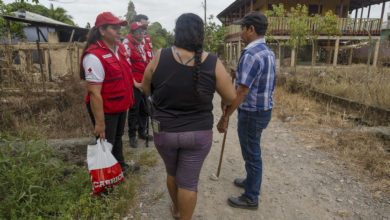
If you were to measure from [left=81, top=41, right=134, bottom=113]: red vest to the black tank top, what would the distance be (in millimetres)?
842

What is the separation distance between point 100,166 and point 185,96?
126 cm

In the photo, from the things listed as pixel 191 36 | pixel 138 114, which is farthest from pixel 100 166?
pixel 138 114

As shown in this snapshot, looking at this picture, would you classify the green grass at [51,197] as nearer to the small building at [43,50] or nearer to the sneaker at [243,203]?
the sneaker at [243,203]

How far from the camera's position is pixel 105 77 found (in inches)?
Answer: 95.0

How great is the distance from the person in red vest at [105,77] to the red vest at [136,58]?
1345 mm

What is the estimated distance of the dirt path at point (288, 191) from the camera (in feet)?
8.37

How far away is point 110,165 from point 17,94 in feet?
12.2

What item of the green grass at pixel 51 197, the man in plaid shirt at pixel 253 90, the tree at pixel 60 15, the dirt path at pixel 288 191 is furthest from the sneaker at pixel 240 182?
the tree at pixel 60 15

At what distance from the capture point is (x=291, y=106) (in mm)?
6438

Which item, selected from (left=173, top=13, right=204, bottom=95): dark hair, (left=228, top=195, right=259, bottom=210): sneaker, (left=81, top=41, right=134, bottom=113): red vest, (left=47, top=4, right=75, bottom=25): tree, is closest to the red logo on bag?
(left=81, top=41, right=134, bottom=113): red vest

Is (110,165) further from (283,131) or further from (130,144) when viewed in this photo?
(283,131)

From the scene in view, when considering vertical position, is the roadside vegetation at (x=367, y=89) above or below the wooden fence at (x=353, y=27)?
below

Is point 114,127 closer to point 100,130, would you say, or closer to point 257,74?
point 100,130

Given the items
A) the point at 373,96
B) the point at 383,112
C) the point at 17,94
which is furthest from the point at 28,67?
the point at 373,96
